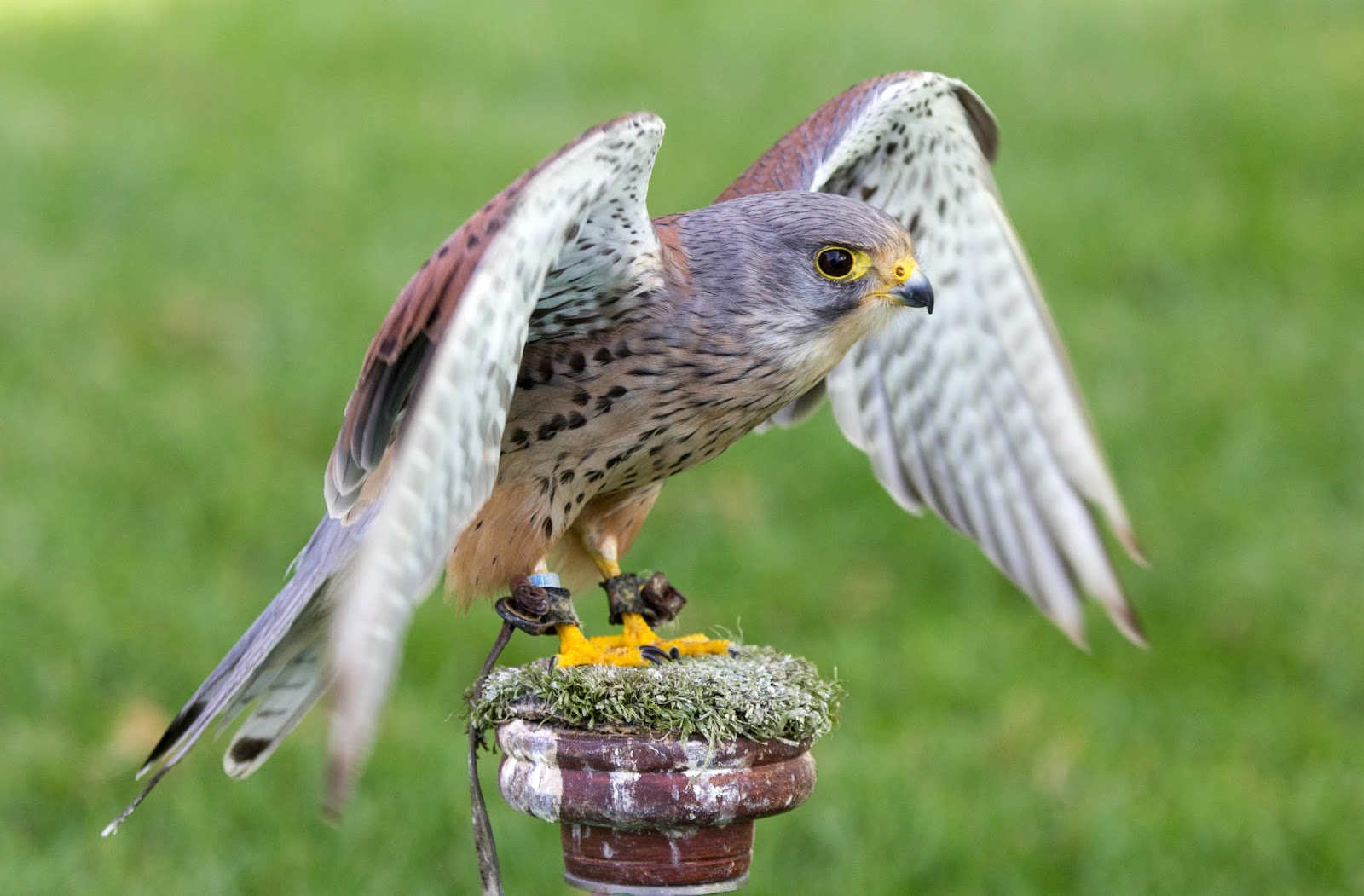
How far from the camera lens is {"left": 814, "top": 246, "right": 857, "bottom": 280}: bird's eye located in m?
2.73

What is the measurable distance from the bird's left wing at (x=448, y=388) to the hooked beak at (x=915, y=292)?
1.60ft

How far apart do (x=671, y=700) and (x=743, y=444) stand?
11.8 ft

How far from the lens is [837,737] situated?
177 inches

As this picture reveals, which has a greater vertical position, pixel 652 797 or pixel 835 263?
pixel 835 263

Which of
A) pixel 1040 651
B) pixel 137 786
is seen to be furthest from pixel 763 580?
pixel 137 786

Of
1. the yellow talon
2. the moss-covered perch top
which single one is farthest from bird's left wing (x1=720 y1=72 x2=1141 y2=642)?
the moss-covered perch top

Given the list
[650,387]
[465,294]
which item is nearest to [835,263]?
[650,387]

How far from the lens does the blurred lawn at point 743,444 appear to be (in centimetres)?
404

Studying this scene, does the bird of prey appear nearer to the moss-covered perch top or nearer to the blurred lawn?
the moss-covered perch top

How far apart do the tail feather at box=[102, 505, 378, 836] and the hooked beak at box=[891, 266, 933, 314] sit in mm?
970

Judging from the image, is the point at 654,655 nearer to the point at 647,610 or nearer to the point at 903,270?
the point at 647,610

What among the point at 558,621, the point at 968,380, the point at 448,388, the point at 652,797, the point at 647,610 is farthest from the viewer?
the point at 968,380

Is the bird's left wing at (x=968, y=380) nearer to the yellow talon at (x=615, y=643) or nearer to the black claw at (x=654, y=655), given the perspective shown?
the yellow talon at (x=615, y=643)

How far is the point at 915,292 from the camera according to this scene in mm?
2748
